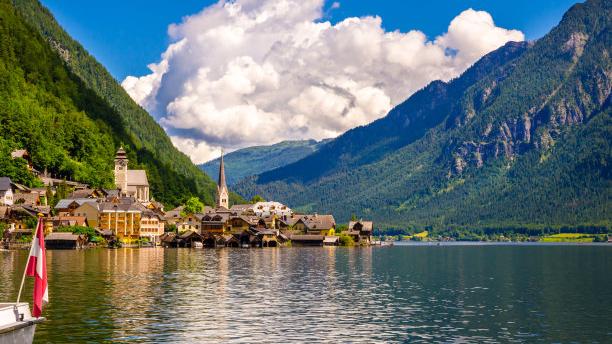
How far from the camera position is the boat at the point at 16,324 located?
43.9 m

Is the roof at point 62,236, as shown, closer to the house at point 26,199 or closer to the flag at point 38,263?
the house at point 26,199

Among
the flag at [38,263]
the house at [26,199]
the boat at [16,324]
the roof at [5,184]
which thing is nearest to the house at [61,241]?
the house at [26,199]

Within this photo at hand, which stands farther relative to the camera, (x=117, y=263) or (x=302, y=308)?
(x=117, y=263)

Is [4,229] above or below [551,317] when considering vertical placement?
above

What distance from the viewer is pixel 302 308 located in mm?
69062

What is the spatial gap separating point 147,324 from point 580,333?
101 ft

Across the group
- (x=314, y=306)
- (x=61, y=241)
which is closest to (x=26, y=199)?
(x=61, y=241)

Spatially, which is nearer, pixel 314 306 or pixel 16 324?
pixel 16 324

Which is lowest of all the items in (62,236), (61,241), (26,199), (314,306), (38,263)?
(314,306)

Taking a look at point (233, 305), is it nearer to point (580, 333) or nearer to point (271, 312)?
point (271, 312)

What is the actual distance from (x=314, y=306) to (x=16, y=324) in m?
31.0

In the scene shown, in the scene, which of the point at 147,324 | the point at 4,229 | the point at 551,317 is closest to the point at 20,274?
the point at 147,324

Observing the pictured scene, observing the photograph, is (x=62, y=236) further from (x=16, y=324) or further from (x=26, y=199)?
(x=16, y=324)

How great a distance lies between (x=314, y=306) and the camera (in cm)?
7050
